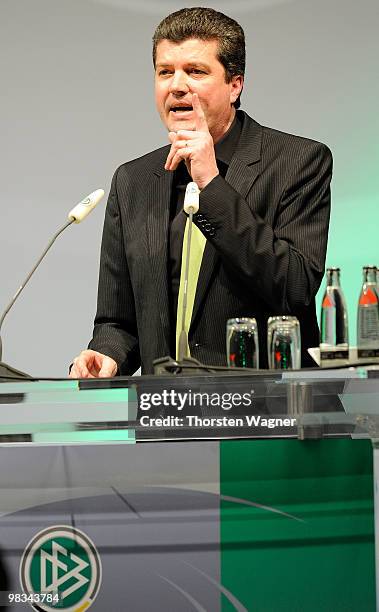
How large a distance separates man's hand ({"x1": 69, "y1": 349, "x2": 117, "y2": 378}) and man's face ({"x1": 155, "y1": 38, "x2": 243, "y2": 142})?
0.67 meters

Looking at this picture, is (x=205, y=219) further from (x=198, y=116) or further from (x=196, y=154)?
(x=198, y=116)

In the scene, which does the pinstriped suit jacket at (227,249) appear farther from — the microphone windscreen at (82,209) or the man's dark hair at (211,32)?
the microphone windscreen at (82,209)

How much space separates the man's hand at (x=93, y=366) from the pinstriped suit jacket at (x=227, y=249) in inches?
9.2

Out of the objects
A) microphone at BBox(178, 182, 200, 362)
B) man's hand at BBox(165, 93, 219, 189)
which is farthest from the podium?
man's hand at BBox(165, 93, 219, 189)

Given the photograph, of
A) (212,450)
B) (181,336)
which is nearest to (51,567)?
(212,450)

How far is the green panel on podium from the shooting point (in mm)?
1770

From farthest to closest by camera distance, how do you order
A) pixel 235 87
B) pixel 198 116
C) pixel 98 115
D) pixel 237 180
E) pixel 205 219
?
pixel 98 115, pixel 235 87, pixel 237 180, pixel 198 116, pixel 205 219

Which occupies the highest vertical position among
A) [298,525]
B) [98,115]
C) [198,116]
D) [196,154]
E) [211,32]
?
[98,115]


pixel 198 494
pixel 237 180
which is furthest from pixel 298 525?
pixel 237 180

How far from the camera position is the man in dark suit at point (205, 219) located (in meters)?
2.62

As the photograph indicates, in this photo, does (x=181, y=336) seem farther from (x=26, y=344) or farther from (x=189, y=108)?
(x=26, y=344)

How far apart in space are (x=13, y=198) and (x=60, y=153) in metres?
0.27

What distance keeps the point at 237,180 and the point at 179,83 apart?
0.98 feet

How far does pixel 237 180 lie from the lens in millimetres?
2857
